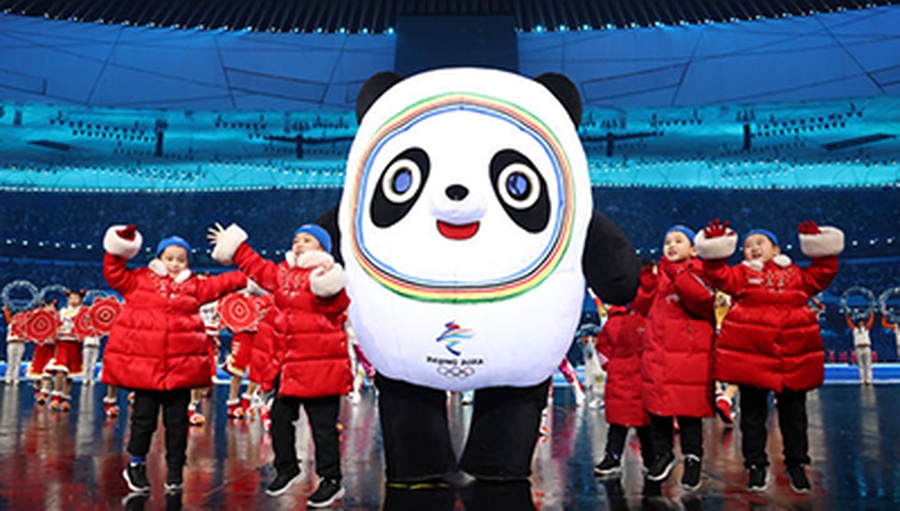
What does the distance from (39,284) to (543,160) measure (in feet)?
62.6

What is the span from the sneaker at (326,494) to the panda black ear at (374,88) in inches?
77.0

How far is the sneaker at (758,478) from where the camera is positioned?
443cm

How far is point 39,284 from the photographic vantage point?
65.3 feet

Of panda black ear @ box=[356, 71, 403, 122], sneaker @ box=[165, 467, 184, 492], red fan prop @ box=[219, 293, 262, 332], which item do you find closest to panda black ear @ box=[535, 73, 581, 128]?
panda black ear @ box=[356, 71, 403, 122]

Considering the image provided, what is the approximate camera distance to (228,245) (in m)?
4.34

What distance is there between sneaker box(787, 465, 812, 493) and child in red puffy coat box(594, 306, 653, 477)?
0.83m

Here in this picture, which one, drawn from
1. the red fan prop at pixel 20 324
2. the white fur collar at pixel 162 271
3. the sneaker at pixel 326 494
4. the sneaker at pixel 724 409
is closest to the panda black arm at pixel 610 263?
the sneaker at pixel 326 494

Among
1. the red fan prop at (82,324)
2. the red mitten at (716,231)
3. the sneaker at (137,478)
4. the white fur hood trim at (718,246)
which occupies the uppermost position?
the red mitten at (716,231)

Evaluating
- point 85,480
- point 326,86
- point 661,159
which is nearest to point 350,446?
point 85,480

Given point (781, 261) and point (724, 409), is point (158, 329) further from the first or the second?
point (724, 409)

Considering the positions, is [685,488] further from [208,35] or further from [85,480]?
[208,35]

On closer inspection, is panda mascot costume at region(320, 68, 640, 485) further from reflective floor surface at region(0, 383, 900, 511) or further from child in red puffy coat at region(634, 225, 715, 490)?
child in red puffy coat at region(634, 225, 715, 490)

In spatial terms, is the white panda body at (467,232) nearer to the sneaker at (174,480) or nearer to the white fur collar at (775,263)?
the white fur collar at (775,263)

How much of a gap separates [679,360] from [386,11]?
11726 millimetres
